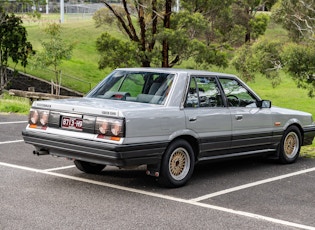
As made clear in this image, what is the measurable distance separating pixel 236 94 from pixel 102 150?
2.82m

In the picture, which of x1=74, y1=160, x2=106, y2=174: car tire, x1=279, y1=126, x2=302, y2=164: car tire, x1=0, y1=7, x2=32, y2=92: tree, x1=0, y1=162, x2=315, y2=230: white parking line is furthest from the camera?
x1=0, y1=7, x2=32, y2=92: tree

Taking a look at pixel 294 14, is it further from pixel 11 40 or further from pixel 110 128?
pixel 110 128

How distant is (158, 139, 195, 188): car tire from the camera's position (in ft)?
25.2

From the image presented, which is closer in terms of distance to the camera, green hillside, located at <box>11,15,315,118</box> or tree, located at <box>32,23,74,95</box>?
tree, located at <box>32,23,74,95</box>

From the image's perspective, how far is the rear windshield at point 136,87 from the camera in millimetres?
8141

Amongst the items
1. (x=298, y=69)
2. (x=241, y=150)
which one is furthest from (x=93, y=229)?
(x=298, y=69)

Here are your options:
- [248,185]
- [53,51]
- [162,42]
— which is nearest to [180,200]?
[248,185]

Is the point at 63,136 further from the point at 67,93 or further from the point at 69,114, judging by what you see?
the point at 67,93

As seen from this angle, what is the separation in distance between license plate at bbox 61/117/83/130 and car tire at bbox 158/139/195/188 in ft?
3.92

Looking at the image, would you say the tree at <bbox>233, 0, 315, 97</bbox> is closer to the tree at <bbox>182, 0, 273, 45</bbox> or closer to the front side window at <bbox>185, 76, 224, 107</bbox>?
the tree at <bbox>182, 0, 273, 45</bbox>

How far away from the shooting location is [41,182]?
→ 7.95 m

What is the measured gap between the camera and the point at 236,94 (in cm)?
914

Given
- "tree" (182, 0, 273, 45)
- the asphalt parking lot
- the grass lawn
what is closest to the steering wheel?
the asphalt parking lot

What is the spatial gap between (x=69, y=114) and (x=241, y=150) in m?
2.81
